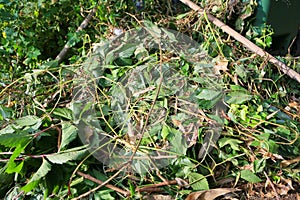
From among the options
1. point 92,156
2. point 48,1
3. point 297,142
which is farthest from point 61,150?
point 48,1

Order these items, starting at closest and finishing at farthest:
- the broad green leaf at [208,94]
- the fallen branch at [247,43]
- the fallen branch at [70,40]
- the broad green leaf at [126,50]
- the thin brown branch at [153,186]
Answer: the thin brown branch at [153,186] → the broad green leaf at [208,94] → the broad green leaf at [126,50] → the fallen branch at [247,43] → the fallen branch at [70,40]

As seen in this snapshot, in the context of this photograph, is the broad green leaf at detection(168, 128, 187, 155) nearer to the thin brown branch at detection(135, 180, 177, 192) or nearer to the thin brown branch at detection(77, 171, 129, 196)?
the thin brown branch at detection(135, 180, 177, 192)

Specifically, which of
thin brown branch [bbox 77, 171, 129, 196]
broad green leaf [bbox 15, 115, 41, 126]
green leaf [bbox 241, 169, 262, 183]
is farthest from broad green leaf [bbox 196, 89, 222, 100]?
A: broad green leaf [bbox 15, 115, 41, 126]

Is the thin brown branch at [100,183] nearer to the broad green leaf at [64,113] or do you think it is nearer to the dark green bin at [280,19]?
the broad green leaf at [64,113]

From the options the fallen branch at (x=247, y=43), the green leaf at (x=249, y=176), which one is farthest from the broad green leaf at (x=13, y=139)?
the fallen branch at (x=247, y=43)

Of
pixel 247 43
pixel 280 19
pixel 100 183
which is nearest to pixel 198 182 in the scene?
pixel 100 183
